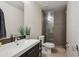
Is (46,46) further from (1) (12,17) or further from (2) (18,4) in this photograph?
(2) (18,4)

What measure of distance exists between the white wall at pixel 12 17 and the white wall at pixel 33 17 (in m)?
0.13

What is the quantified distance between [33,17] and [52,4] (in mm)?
526

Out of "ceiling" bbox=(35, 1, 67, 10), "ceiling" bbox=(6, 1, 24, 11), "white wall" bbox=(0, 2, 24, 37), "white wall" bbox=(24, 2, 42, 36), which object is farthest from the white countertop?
"ceiling" bbox=(35, 1, 67, 10)

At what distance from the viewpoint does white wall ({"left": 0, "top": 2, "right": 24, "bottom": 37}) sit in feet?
7.19

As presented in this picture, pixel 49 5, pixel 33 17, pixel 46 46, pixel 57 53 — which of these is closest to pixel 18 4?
pixel 33 17

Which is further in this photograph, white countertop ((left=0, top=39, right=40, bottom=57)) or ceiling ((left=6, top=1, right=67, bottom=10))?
ceiling ((left=6, top=1, right=67, bottom=10))

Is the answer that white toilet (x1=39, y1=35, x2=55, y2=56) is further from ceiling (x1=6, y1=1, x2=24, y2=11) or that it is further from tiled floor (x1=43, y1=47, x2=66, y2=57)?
ceiling (x1=6, y1=1, x2=24, y2=11)

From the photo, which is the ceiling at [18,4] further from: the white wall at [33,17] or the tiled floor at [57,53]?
the tiled floor at [57,53]

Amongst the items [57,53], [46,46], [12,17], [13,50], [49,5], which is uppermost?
[49,5]

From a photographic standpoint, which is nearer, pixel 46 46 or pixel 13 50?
pixel 13 50

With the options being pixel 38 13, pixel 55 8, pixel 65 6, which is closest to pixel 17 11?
pixel 38 13

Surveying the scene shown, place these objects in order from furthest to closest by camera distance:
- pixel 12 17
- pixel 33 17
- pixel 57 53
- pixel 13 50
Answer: pixel 33 17 < pixel 57 53 < pixel 12 17 < pixel 13 50

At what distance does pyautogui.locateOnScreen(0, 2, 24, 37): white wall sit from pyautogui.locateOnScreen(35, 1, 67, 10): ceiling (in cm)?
50

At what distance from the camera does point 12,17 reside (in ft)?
7.65
